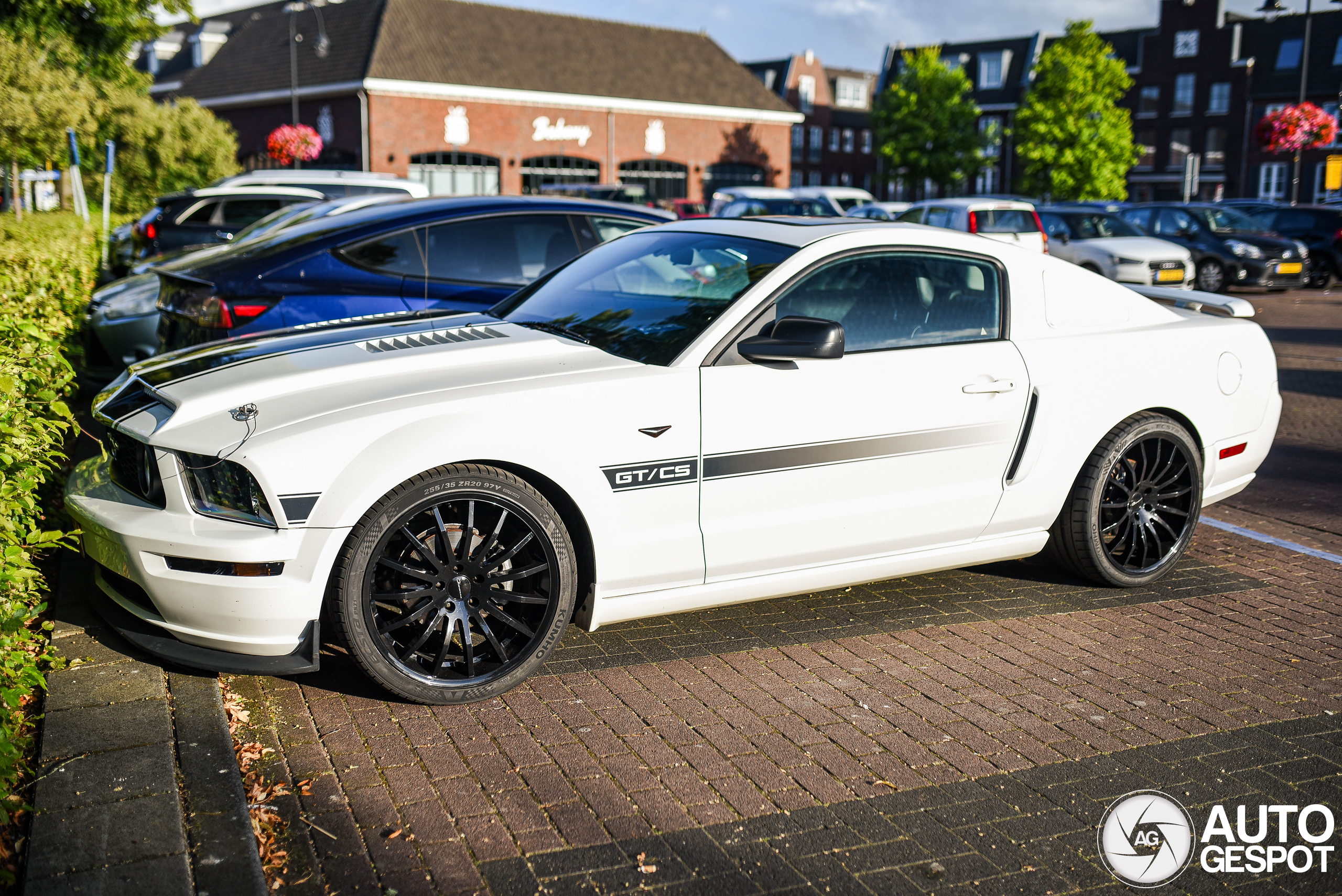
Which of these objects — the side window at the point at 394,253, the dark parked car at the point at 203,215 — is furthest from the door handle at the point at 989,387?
the dark parked car at the point at 203,215

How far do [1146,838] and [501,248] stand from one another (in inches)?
201

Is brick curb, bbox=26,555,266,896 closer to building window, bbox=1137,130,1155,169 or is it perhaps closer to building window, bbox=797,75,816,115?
building window, bbox=1137,130,1155,169

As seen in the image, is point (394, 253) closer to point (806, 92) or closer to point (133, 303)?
point (133, 303)

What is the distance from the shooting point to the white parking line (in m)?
5.95

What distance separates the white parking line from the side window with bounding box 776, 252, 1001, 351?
2491 mm

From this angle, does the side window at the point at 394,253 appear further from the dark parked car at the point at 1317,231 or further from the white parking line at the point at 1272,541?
the dark parked car at the point at 1317,231

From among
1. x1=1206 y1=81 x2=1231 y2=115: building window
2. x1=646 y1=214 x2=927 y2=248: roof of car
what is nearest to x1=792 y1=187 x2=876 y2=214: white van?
x1=646 y1=214 x2=927 y2=248: roof of car

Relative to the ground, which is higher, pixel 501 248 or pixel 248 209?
pixel 248 209

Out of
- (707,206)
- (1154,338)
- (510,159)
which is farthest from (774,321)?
(510,159)

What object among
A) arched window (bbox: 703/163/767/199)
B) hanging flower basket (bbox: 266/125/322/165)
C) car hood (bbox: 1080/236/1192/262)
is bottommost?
car hood (bbox: 1080/236/1192/262)

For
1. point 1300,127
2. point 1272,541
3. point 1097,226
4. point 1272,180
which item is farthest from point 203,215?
point 1272,180

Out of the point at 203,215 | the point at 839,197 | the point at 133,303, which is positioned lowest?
the point at 133,303

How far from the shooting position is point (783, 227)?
4863 millimetres

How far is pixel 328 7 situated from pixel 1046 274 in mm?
46624
